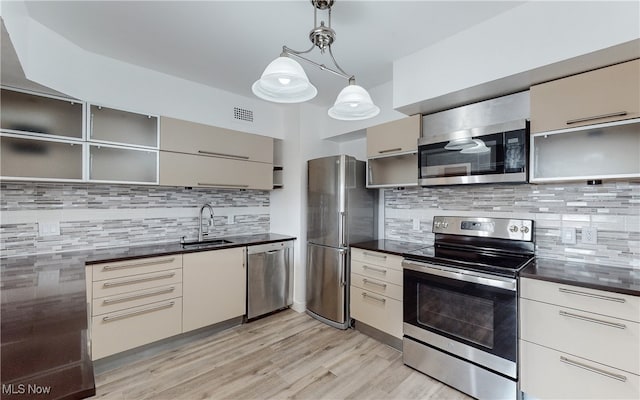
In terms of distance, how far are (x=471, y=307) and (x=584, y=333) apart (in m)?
0.56

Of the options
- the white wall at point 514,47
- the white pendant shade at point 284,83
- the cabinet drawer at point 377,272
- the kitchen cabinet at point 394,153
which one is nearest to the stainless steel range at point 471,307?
the cabinet drawer at point 377,272

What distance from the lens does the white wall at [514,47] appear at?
4.86 ft

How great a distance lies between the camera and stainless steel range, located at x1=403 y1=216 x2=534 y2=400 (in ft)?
5.77

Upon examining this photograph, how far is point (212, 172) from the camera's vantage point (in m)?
2.91

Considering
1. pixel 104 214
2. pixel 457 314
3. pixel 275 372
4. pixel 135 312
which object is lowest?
pixel 275 372

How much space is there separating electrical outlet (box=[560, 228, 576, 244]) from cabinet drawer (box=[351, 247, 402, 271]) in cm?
114

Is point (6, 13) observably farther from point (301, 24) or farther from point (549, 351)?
point (549, 351)

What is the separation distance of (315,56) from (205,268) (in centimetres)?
210

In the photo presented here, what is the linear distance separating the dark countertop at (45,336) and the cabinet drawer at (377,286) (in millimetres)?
2096

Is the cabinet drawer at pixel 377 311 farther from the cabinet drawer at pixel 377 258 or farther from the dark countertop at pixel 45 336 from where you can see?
the dark countertop at pixel 45 336

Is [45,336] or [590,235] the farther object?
[590,235]

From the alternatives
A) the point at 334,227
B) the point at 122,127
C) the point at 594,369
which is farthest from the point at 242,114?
the point at 594,369

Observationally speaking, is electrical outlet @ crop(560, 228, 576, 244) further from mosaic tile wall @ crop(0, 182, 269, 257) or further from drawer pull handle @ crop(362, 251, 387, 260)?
mosaic tile wall @ crop(0, 182, 269, 257)

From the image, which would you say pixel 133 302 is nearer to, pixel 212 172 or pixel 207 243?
pixel 207 243
